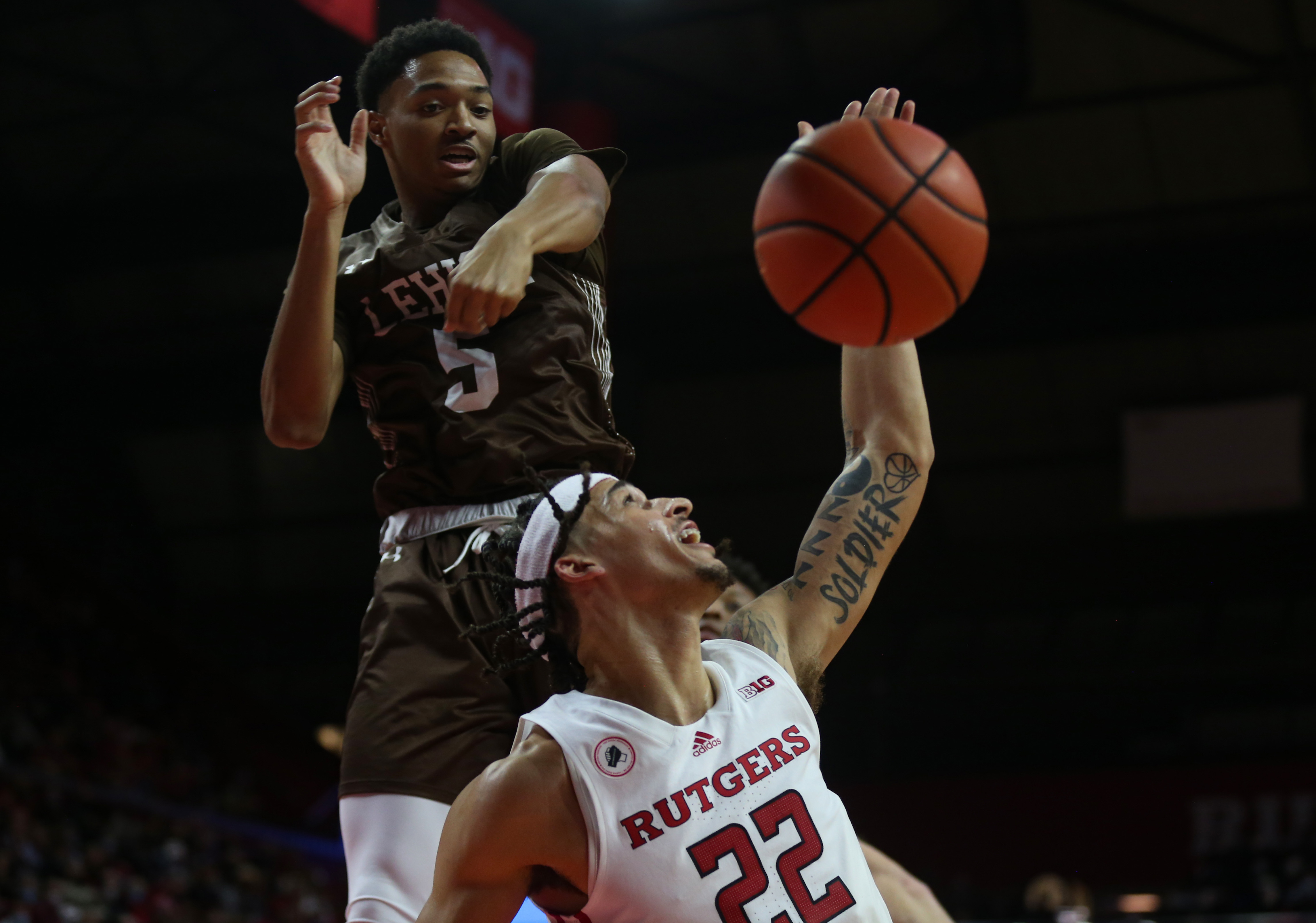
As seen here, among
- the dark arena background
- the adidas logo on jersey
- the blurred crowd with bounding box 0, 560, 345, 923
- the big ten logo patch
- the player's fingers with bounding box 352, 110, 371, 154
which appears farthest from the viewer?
the dark arena background

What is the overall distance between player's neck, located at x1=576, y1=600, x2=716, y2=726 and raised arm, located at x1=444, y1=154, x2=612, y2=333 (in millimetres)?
618

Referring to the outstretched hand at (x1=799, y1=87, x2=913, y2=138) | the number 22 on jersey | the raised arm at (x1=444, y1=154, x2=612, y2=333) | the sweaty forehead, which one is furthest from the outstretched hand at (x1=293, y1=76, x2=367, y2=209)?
the number 22 on jersey

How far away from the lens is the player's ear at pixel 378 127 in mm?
3156

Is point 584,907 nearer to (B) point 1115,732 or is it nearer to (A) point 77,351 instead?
(A) point 77,351

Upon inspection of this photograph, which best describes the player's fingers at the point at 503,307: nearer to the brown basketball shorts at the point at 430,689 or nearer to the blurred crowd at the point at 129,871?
the brown basketball shorts at the point at 430,689

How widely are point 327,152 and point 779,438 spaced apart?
14.2 meters

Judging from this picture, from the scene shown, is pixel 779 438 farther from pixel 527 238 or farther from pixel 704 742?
pixel 704 742

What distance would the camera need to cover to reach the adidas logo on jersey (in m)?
2.52

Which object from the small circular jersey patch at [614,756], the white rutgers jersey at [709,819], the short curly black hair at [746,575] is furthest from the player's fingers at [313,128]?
the short curly black hair at [746,575]

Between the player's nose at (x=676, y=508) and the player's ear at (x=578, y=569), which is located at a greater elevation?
the player's nose at (x=676, y=508)

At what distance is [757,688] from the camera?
2.66 meters

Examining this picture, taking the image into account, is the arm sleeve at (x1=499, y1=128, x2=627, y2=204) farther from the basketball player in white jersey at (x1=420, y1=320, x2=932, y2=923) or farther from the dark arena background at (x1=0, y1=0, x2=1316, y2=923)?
the dark arena background at (x1=0, y1=0, x2=1316, y2=923)

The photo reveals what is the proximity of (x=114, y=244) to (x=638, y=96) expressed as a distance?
5024 millimetres

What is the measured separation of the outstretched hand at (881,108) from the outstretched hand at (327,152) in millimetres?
930
